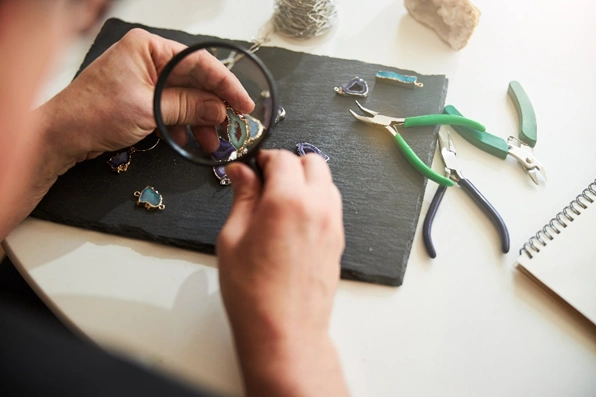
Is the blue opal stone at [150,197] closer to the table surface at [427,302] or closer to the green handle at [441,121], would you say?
the table surface at [427,302]

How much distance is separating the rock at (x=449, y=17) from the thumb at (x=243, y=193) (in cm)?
71

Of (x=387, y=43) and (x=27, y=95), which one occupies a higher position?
(x=27, y=95)

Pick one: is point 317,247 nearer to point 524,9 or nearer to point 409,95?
point 409,95

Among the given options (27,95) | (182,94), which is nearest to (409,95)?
(182,94)

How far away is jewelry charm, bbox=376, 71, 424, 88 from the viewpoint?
1.10 meters

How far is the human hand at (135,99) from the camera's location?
90 cm

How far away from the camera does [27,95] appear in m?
0.58

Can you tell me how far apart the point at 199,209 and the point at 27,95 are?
39 centimetres

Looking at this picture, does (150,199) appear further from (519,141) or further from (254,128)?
(519,141)

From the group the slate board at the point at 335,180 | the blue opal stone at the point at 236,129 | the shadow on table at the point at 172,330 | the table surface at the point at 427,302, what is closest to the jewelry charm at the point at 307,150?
the slate board at the point at 335,180

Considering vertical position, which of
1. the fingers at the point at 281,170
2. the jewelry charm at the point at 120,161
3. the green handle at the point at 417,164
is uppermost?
the fingers at the point at 281,170

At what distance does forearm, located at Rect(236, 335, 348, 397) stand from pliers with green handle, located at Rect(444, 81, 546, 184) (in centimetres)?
58

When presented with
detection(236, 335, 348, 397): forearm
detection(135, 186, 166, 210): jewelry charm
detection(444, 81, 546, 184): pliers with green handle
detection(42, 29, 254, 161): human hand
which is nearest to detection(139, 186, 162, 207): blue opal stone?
detection(135, 186, 166, 210): jewelry charm

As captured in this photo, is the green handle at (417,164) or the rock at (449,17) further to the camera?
the rock at (449,17)
